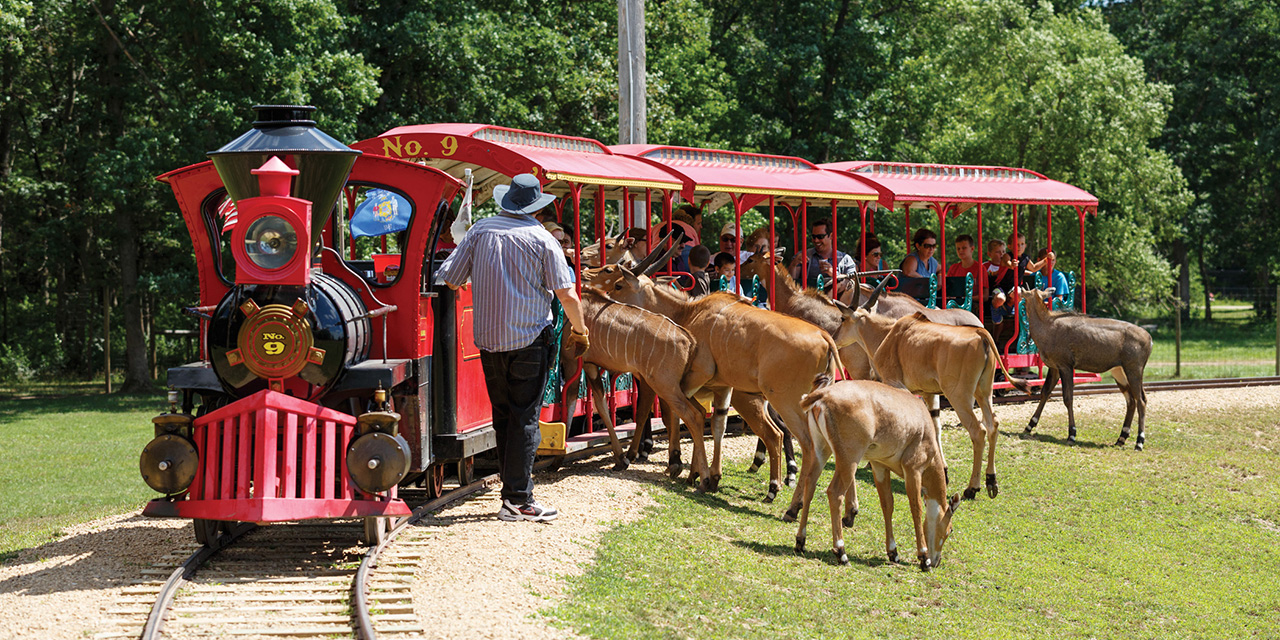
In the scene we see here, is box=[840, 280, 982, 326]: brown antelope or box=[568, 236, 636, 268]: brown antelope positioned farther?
box=[840, 280, 982, 326]: brown antelope

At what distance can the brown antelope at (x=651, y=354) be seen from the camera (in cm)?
1111

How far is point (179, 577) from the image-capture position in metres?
7.19

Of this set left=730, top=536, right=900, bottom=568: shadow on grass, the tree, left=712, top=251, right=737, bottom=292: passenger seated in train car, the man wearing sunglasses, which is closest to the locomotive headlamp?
left=730, top=536, right=900, bottom=568: shadow on grass

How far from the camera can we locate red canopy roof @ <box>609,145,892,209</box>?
13.4 m

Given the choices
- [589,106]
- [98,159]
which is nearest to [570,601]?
[98,159]

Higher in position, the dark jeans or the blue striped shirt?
the blue striped shirt

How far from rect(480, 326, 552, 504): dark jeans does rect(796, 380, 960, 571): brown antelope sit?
205cm

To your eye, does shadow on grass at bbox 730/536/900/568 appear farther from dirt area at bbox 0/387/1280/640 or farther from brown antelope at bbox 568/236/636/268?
brown antelope at bbox 568/236/636/268

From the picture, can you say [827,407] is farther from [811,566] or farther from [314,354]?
[314,354]

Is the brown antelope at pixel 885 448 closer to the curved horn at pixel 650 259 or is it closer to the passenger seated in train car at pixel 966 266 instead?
the curved horn at pixel 650 259

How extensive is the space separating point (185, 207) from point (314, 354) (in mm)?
1955

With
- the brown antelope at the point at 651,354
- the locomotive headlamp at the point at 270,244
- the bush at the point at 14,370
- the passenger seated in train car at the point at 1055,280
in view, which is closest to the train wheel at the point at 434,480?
the brown antelope at the point at 651,354

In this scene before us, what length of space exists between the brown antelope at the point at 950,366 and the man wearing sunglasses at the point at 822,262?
3277 millimetres

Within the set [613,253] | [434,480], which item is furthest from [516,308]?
[613,253]
